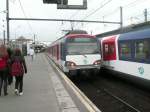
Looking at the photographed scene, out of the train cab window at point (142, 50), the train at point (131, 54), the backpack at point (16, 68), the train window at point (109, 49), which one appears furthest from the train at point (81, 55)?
the backpack at point (16, 68)

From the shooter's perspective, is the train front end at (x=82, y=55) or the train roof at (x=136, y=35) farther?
the train front end at (x=82, y=55)

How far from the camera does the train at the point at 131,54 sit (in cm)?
1279

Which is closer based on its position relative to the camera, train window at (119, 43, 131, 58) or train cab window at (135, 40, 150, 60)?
train cab window at (135, 40, 150, 60)

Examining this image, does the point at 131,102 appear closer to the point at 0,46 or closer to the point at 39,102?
the point at 39,102

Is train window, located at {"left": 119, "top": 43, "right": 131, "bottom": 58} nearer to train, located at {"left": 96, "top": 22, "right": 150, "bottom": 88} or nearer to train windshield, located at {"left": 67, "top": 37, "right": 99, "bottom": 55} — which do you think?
train, located at {"left": 96, "top": 22, "right": 150, "bottom": 88}

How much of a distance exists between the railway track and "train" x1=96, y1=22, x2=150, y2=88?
0.53 metres

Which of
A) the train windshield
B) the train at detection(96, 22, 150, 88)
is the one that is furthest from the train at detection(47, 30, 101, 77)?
the train at detection(96, 22, 150, 88)

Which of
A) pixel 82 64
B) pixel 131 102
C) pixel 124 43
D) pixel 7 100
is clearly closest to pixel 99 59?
pixel 82 64

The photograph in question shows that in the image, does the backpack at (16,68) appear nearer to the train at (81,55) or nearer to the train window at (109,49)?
the train at (81,55)

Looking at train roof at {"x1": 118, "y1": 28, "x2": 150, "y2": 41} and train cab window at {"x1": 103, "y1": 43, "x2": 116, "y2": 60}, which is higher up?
train roof at {"x1": 118, "y1": 28, "x2": 150, "y2": 41}

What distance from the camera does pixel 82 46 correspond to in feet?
61.0

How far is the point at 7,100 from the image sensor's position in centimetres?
978

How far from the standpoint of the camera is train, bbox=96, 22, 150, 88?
1279 cm

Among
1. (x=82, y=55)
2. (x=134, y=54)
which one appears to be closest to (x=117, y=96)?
(x=134, y=54)
